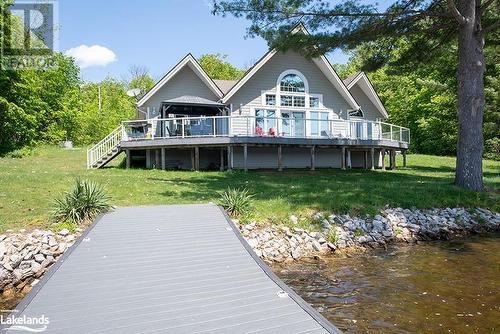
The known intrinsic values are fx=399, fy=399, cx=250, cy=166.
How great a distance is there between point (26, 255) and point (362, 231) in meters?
8.08

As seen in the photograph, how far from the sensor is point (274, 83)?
923 inches

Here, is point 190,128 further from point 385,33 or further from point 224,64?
point 224,64

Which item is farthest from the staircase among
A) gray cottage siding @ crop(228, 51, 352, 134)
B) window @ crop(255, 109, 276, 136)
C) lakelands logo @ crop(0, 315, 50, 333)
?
lakelands logo @ crop(0, 315, 50, 333)

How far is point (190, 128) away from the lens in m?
20.7

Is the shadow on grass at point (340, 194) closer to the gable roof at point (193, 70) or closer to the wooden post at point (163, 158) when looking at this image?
the wooden post at point (163, 158)

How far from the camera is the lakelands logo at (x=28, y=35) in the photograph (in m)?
27.4

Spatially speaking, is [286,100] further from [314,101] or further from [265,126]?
[265,126]

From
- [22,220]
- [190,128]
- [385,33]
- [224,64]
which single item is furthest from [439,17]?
[224,64]

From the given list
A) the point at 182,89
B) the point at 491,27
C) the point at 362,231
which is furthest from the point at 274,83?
the point at 362,231

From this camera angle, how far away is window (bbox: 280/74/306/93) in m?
23.7

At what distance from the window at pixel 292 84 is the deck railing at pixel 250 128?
2.70 metres

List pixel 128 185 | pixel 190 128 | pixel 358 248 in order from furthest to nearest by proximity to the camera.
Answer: pixel 190 128, pixel 128 185, pixel 358 248

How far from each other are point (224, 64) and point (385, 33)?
153 feet

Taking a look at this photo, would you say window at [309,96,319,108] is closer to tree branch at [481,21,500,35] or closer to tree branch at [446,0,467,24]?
tree branch at [446,0,467,24]
